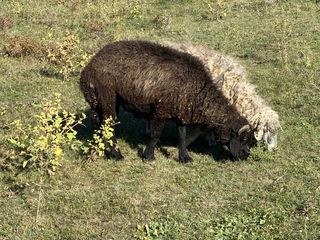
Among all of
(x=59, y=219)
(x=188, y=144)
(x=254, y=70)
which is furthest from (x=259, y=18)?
(x=59, y=219)

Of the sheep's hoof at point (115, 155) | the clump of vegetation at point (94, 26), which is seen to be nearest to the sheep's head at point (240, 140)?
the sheep's hoof at point (115, 155)

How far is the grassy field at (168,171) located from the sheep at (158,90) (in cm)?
70

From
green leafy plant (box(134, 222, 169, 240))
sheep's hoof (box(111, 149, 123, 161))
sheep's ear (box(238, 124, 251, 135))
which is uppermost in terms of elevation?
sheep's ear (box(238, 124, 251, 135))

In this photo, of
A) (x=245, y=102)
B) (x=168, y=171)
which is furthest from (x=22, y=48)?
(x=245, y=102)

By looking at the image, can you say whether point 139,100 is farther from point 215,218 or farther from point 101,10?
→ point 101,10

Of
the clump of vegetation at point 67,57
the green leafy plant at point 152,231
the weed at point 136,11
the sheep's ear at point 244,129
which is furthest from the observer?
the weed at point 136,11

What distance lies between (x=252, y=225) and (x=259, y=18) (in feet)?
35.8

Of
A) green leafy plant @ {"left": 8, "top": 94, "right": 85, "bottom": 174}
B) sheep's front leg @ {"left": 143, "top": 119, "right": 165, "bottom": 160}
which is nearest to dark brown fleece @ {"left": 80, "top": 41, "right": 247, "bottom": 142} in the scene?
sheep's front leg @ {"left": 143, "top": 119, "right": 165, "bottom": 160}

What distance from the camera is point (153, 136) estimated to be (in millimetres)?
9094

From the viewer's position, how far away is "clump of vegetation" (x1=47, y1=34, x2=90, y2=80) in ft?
41.1

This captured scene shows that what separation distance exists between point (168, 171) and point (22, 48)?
6.71 m

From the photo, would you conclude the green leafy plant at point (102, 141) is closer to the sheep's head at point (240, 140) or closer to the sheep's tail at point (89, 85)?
the sheep's tail at point (89, 85)

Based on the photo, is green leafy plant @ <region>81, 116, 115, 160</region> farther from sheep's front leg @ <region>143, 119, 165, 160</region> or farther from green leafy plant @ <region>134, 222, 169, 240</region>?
green leafy plant @ <region>134, 222, 169, 240</region>

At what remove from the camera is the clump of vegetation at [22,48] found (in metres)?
13.6
